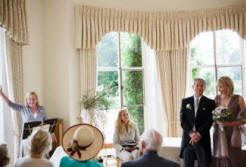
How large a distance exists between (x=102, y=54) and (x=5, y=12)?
211 centimetres

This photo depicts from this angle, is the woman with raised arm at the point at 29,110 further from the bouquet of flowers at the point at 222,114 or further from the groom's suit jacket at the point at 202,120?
the bouquet of flowers at the point at 222,114

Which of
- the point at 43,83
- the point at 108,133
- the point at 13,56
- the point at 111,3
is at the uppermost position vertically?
the point at 111,3

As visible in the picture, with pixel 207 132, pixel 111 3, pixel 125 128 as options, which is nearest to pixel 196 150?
pixel 207 132

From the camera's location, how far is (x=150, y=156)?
2.12m

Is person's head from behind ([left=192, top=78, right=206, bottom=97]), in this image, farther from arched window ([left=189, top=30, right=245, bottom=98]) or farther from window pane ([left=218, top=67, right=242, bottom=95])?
window pane ([left=218, top=67, right=242, bottom=95])

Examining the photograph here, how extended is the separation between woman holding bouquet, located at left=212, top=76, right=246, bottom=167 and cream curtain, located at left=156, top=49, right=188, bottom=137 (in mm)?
1948

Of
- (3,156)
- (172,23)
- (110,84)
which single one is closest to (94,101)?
(110,84)

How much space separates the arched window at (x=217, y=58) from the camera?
560 centimetres

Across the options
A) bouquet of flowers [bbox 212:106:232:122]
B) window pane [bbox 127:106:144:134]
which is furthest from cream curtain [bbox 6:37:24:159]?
bouquet of flowers [bbox 212:106:232:122]

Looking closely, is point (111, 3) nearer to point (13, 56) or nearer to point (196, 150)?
point (13, 56)

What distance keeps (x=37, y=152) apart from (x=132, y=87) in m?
3.55

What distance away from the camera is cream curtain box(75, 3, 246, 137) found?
5328mm

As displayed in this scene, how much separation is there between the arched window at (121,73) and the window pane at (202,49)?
47.4 inches

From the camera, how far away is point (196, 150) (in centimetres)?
345
